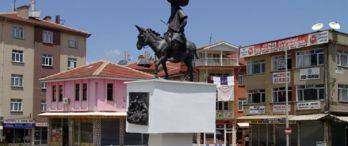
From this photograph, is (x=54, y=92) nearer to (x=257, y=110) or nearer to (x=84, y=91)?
(x=84, y=91)

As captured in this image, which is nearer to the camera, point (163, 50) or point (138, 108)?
point (138, 108)

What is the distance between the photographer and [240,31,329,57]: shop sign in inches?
1737

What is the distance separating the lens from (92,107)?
1874 inches

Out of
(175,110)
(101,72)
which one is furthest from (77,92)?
(175,110)

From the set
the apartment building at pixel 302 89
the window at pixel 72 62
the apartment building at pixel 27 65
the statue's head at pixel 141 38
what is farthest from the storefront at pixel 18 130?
the statue's head at pixel 141 38

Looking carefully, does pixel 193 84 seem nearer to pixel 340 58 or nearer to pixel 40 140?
pixel 340 58

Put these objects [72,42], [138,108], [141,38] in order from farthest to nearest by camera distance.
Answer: [72,42] → [141,38] → [138,108]

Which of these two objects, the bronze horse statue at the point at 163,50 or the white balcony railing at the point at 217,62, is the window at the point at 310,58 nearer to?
the white balcony railing at the point at 217,62

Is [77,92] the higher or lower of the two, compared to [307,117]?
higher

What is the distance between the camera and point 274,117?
48.0 m

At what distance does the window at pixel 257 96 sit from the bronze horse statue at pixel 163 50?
3210 cm

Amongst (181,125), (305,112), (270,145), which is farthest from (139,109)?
(270,145)

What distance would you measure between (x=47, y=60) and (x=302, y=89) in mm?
25818

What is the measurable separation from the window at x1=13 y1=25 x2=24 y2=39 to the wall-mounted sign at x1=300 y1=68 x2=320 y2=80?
87.0 feet
